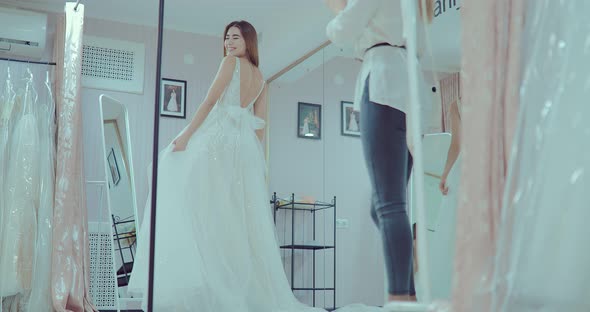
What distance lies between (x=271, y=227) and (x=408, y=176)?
122cm

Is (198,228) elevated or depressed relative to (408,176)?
depressed

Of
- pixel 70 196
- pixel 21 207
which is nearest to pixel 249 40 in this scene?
pixel 70 196

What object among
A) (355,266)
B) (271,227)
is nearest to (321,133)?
(271,227)

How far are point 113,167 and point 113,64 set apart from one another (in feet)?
3.86

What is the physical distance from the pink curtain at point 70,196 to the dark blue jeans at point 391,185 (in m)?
2.54

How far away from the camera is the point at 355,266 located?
100.0 inches

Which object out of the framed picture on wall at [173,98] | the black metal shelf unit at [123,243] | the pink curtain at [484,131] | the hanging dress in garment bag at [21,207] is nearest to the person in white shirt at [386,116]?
the pink curtain at [484,131]

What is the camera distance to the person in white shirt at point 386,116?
5.41ft

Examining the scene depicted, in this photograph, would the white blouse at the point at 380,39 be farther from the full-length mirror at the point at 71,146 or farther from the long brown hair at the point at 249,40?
the full-length mirror at the point at 71,146

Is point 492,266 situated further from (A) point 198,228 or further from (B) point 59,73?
(B) point 59,73

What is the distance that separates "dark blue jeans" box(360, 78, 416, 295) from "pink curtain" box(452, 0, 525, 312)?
414 mm

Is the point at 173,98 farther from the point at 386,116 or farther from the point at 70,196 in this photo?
the point at 386,116

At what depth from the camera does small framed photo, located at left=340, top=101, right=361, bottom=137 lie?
2.68 metres

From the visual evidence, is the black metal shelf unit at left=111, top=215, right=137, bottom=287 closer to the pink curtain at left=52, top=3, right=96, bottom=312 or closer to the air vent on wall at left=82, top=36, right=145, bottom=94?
the pink curtain at left=52, top=3, right=96, bottom=312
